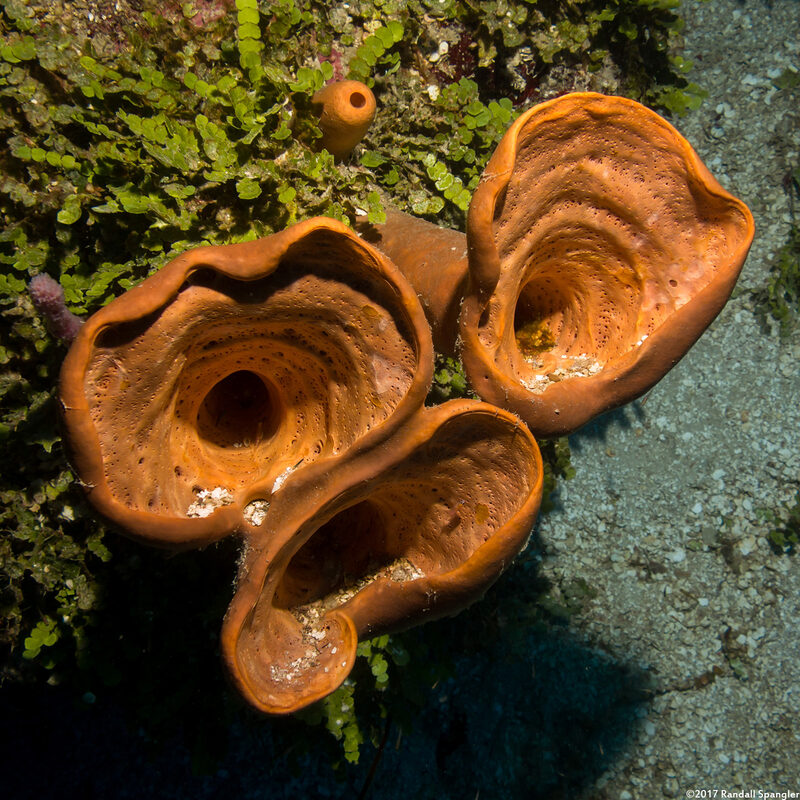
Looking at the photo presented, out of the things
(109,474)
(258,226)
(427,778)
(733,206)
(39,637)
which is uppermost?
(733,206)

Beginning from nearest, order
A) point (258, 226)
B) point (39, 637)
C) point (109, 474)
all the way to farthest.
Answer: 1. point (109, 474)
2. point (258, 226)
3. point (39, 637)

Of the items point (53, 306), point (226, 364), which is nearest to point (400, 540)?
point (226, 364)

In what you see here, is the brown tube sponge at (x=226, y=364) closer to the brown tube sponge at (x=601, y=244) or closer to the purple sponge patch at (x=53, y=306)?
the brown tube sponge at (x=601, y=244)

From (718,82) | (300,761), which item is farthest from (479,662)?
(718,82)

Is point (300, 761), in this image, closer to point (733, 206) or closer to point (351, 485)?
point (351, 485)

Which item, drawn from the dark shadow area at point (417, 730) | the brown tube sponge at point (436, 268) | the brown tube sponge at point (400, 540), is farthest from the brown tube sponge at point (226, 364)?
the dark shadow area at point (417, 730)

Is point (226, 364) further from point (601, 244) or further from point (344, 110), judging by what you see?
point (601, 244)
